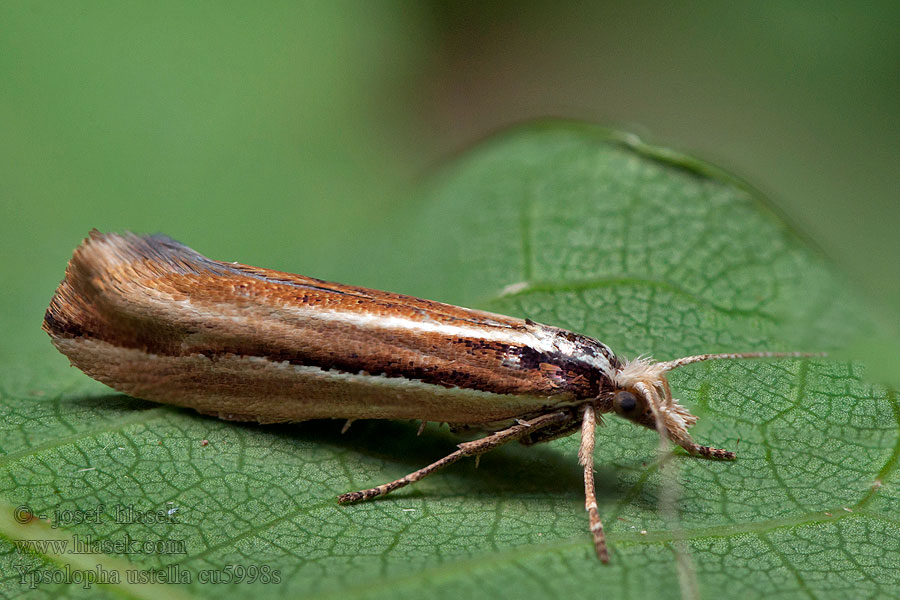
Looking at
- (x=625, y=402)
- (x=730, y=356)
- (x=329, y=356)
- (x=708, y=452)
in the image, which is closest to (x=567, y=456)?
(x=625, y=402)

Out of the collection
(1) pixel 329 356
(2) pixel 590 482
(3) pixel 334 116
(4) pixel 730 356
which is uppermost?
(3) pixel 334 116

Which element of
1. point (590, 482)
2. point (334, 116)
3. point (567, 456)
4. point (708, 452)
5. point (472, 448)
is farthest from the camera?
point (334, 116)

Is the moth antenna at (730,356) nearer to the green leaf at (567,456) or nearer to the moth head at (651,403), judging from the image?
the green leaf at (567,456)

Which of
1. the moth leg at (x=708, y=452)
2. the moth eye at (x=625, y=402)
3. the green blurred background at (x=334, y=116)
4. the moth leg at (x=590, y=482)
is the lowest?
the moth leg at (x=590, y=482)

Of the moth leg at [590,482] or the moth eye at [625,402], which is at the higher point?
the moth eye at [625,402]

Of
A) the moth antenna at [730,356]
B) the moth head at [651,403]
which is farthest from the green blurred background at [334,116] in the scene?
the moth head at [651,403]

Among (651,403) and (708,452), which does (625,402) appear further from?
(708,452)

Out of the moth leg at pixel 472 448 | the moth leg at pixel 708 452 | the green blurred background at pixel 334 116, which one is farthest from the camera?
the green blurred background at pixel 334 116

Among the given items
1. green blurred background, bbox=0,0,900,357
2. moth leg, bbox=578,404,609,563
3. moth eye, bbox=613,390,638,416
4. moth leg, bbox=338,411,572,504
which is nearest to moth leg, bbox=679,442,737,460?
moth eye, bbox=613,390,638,416

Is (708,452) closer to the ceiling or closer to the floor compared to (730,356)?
closer to the floor
